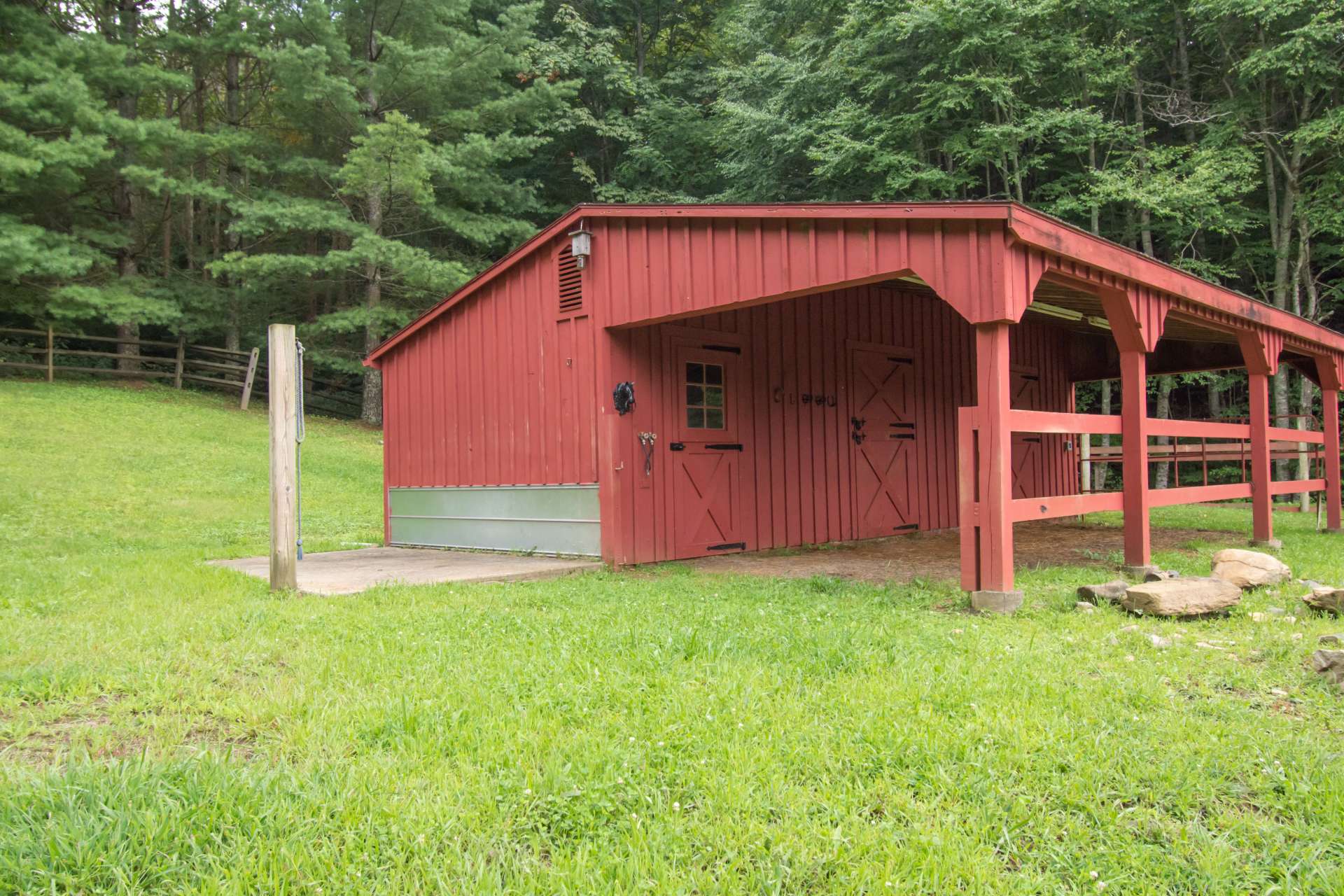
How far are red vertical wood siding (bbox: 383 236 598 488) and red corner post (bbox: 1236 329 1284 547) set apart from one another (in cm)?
639

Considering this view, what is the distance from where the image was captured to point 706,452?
8.20 meters

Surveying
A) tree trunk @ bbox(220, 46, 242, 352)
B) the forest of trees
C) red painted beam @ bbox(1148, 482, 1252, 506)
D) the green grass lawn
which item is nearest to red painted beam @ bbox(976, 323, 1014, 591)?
the green grass lawn

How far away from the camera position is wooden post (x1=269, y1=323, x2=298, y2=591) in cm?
555

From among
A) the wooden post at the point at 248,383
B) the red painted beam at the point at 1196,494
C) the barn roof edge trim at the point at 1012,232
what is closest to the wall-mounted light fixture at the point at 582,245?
the barn roof edge trim at the point at 1012,232

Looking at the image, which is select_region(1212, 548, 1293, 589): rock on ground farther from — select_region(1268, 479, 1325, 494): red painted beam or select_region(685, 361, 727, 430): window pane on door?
select_region(685, 361, 727, 430): window pane on door

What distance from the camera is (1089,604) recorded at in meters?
5.00

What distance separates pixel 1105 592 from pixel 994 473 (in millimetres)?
933

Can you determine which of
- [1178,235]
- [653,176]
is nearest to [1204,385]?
[1178,235]

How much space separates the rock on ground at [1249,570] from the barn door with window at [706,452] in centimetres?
406

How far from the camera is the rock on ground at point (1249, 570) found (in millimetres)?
5613

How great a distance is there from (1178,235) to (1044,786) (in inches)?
664

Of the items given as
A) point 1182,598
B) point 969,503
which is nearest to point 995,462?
point 969,503

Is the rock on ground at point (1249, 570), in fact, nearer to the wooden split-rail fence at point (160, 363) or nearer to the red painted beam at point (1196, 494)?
the red painted beam at point (1196, 494)

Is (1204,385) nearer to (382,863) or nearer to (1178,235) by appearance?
(1178,235)
